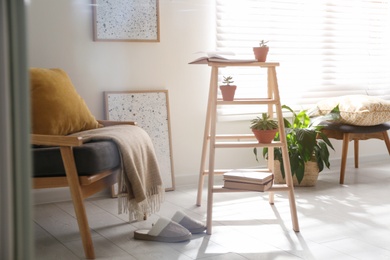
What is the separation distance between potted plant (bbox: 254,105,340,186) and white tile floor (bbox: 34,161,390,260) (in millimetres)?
125

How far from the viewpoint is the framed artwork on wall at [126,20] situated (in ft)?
11.0

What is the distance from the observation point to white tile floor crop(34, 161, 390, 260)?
228 cm

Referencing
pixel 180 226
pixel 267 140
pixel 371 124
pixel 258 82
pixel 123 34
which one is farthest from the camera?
pixel 258 82

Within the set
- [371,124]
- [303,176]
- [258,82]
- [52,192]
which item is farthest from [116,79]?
[371,124]

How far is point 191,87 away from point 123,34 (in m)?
0.59

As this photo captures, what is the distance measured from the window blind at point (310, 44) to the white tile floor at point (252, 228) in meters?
0.87

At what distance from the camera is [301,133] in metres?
3.49

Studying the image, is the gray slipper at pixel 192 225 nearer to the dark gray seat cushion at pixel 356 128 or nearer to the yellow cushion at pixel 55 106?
the yellow cushion at pixel 55 106

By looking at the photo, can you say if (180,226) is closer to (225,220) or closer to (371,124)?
(225,220)

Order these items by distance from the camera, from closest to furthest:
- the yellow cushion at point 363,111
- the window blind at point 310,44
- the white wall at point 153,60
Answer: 1. the white wall at point 153,60
2. the yellow cushion at point 363,111
3. the window blind at point 310,44

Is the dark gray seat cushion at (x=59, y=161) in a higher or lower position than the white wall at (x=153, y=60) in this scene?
lower

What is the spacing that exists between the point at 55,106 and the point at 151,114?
918 mm

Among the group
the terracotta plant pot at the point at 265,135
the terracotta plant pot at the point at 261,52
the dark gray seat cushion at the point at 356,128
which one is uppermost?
the terracotta plant pot at the point at 261,52

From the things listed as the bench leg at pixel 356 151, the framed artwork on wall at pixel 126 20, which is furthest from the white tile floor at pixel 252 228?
the framed artwork on wall at pixel 126 20
